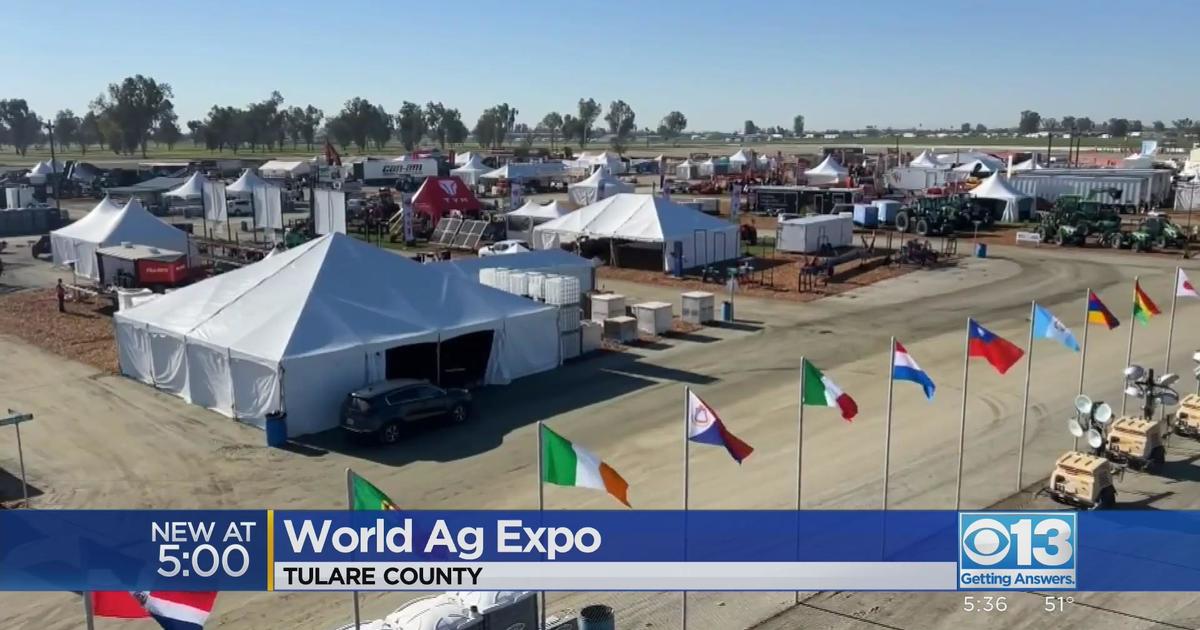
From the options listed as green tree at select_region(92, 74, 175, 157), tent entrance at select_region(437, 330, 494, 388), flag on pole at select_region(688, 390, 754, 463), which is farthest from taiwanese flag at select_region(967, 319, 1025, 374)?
Result: green tree at select_region(92, 74, 175, 157)

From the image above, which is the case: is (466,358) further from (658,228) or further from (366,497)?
(658,228)

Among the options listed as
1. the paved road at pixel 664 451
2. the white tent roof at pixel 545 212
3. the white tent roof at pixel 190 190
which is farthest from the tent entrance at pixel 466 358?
the white tent roof at pixel 190 190

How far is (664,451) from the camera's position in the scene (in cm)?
1706

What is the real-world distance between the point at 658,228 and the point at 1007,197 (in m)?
28.5

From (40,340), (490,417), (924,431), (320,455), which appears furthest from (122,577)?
(40,340)

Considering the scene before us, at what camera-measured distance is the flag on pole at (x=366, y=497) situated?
8.21m

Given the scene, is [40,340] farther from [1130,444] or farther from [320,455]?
[1130,444]

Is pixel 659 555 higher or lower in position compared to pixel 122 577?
lower

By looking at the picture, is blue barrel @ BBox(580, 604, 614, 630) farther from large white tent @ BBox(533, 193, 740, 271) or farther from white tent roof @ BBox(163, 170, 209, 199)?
white tent roof @ BBox(163, 170, 209, 199)

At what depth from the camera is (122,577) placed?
913cm

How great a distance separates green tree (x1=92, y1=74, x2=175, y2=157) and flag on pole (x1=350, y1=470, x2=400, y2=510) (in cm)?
19603

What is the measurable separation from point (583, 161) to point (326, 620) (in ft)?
292

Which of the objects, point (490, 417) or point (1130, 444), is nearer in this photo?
point (1130, 444)

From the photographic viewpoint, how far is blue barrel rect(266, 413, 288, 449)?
58.1ft
